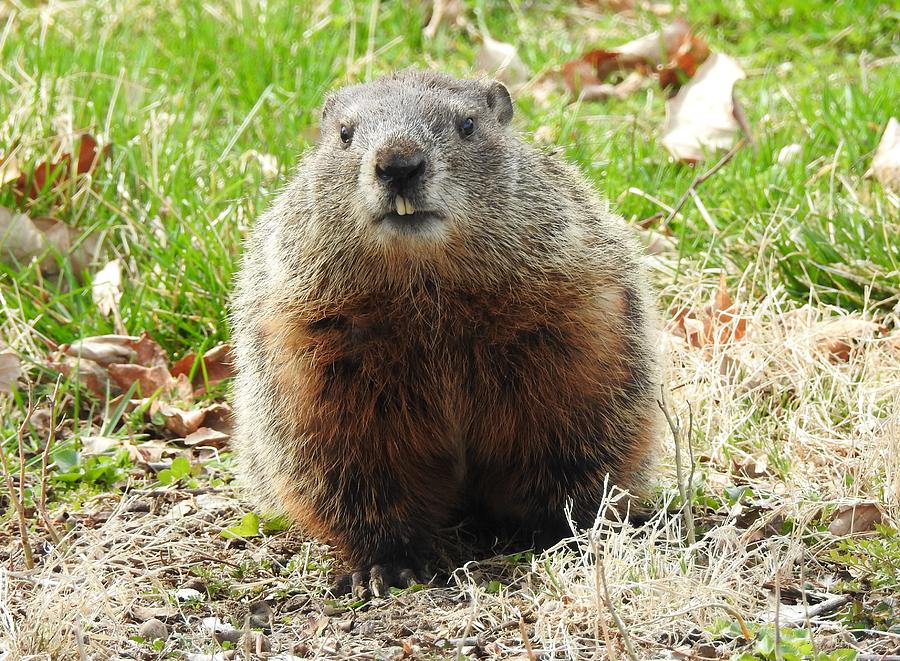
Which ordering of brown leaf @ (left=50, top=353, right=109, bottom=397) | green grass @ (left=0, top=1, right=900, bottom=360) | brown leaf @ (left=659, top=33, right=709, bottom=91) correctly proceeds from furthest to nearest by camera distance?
1. brown leaf @ (left=659, top=33, right=709, bottom=91)
2. green grass @ (left=0, top=1, right=900, bottom=360)
3. brown leaf @ (left=50, top=353, right=109, bottom=397)

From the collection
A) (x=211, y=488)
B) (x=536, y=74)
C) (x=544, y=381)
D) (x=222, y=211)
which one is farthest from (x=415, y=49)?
(x=544, y=381)

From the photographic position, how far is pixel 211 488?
474 cm

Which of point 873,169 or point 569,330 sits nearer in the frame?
point 569,330

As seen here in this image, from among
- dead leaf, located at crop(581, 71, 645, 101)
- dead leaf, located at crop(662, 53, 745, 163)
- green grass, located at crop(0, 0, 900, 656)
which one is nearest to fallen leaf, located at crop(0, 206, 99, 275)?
green grass, located at crop(0, 0, 900, 656)

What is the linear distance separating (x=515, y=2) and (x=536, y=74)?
1183mm

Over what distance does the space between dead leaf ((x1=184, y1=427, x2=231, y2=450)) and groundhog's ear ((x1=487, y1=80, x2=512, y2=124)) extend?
1.83 meters

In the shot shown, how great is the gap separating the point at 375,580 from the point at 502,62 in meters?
4.34

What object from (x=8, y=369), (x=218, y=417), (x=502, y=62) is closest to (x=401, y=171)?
(x=218, y=417)

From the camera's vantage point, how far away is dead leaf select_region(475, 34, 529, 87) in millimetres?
7489

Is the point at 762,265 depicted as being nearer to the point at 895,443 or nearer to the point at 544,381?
the point at 895,443

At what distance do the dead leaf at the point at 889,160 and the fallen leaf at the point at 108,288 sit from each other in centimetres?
356

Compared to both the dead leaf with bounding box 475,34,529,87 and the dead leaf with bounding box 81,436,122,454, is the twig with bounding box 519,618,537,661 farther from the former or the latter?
the dead leaf with bounding box 475,34,529,87

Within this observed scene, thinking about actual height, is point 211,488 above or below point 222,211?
below

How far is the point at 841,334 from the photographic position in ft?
16.8
